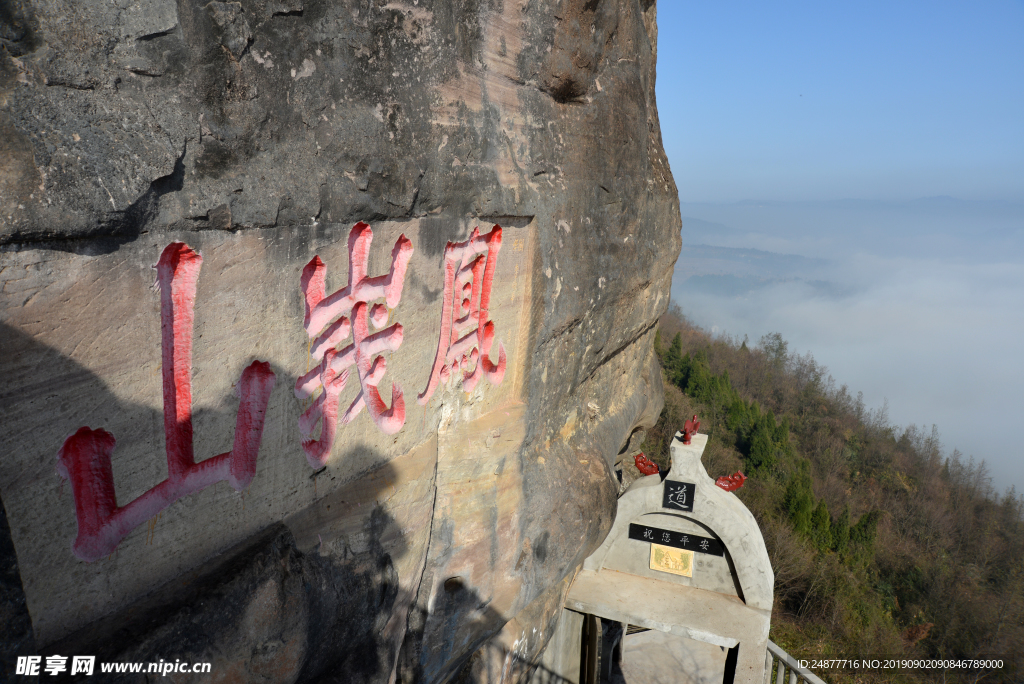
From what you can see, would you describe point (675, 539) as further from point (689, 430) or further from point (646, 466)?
point (689, 430)

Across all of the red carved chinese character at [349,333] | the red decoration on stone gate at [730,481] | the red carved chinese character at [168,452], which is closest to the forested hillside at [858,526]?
the red decoration on stone gate at [730,481]

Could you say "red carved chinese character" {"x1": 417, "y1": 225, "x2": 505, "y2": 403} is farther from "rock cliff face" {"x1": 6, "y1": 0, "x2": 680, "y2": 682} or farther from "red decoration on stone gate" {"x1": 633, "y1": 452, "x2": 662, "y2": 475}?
"red decoration on stone gate" {"x1": 633, "y1": 452, "x2": 662, "y2": 475}

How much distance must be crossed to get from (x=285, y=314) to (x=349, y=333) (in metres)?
0.32

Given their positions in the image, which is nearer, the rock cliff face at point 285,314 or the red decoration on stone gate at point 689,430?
the rock cliff face at point 285,314

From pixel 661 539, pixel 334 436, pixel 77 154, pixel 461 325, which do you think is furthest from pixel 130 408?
pixel 661 539

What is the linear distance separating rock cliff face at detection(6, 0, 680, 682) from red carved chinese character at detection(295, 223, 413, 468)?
0.01m

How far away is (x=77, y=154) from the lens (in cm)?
156

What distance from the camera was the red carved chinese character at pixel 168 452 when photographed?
66.4 inches

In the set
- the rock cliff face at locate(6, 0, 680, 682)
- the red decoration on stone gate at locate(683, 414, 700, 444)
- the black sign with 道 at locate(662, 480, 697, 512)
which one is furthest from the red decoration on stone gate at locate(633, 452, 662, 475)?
the rock cliff face at locate(6, 0, 680, 682)

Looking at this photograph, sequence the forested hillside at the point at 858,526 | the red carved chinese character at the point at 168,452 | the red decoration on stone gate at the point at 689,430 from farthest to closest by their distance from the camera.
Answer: the forested hillside at the point at 858,526, the red decoration on stone gate at the point at 689,430, the red carved chinese character at the point at 168,452

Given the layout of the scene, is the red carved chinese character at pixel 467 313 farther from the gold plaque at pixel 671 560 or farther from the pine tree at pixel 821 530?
the pine tree at pixel 821 530

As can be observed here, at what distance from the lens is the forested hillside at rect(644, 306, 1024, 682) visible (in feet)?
52.3

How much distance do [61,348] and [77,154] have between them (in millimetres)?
478

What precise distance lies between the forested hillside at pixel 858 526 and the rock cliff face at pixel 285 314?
12868 mm
